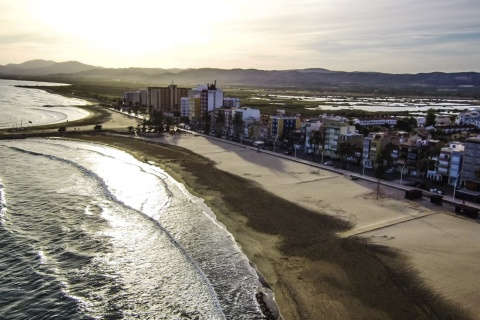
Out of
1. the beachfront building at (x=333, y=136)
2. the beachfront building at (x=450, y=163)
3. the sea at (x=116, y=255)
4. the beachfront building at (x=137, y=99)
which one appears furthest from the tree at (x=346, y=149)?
the beachfront building at (x=137, y=99)

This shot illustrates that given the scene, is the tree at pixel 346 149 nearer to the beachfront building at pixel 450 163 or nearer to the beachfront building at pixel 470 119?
the beachfront building at pixel 450 163

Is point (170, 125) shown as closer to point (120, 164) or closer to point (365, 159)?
point (120, 164)

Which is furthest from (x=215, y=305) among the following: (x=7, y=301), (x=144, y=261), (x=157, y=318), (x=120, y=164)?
(x=120, y=164)

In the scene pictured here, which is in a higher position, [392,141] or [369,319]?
[392,141]

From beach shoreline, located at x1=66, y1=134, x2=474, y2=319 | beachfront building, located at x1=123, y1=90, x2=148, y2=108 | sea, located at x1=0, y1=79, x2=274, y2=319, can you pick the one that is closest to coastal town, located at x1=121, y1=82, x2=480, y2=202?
beach shoreline, located at x1=66, y1=134, x2=474, y2=319

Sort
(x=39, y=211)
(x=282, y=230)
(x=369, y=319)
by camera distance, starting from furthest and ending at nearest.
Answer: (x=39, y=211)
(x=282, y=230)
(x=369, y=319)

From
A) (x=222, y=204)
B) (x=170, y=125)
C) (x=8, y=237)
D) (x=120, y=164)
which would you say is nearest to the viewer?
(x=8, y=237)

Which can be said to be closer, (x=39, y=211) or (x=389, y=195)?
(x=39, y=211)

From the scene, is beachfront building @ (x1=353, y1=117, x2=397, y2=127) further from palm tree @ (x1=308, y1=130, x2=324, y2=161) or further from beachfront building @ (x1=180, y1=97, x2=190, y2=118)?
beachfront building @ (x1=180, y1=97, x2=190, y2=118)
